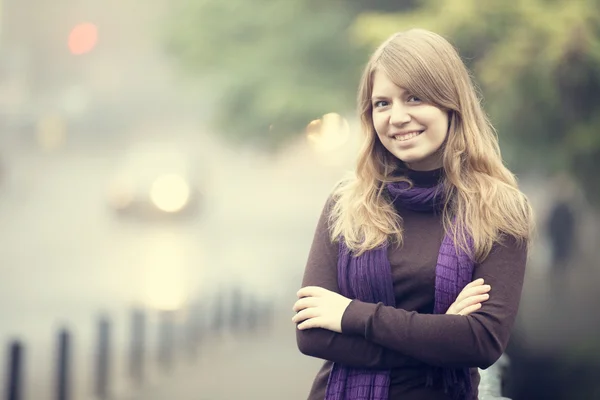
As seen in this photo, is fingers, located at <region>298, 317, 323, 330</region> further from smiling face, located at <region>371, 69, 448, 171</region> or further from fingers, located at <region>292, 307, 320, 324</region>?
smiling face, located at <region>371, 69, 448, 171</region>

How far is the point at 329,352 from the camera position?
224 cm

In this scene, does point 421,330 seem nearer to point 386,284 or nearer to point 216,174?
point 386,284

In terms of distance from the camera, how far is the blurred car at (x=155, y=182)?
15.0m

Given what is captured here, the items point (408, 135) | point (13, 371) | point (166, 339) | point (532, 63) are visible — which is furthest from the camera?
point (166, 339)

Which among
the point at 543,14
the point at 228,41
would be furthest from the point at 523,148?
the point at 228,41

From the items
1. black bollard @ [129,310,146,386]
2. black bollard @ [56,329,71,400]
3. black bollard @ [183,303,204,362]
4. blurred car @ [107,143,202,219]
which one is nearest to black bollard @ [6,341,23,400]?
black bollard @ [56,329,71,400]

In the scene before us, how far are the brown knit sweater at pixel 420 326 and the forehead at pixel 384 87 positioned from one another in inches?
11.3

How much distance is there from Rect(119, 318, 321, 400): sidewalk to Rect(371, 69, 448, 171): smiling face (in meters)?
6.36

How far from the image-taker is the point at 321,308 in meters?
2.26

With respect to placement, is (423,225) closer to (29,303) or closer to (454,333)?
(454,333)

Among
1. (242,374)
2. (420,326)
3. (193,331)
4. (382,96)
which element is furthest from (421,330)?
(193,331)

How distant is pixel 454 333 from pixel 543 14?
7359mm

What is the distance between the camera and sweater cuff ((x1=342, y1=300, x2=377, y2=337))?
219 cm

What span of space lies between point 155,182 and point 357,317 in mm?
13286
